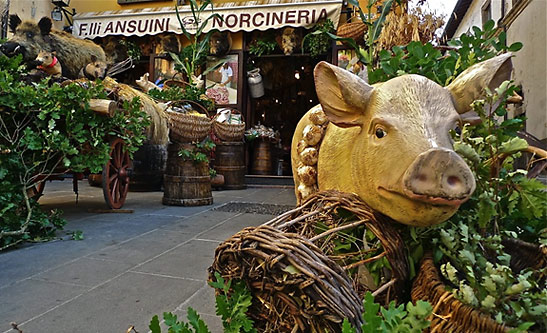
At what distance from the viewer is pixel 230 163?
638cm

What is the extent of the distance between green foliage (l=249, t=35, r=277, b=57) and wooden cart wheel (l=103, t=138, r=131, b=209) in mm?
4563

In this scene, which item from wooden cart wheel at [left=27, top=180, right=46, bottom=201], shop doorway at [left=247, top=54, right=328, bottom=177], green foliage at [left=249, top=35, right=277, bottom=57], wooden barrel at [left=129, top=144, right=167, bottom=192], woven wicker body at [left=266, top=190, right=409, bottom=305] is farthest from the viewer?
green foliage at [left=249, top=35, right=277, bottom=57]

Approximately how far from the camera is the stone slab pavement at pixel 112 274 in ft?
4.82

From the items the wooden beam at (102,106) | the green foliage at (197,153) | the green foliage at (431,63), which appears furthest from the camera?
the green foliage at (197,153)

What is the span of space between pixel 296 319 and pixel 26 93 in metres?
2.68

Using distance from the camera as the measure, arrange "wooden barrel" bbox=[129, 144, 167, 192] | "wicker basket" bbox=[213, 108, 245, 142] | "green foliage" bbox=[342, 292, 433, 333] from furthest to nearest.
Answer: "wicker basket" bbox=[213, 108, 245, 142] → "wooden barrel" bbox=[129, 144, 167, 192] → "green foliage" bbox=[342, 292, 433, 333]

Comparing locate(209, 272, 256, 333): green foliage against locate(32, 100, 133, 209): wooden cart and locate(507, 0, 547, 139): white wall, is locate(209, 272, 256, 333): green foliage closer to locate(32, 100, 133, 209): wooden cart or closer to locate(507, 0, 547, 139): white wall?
locate(32, 100, 133, 209): wooden cart

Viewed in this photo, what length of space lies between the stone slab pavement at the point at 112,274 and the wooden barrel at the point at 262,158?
3919mm

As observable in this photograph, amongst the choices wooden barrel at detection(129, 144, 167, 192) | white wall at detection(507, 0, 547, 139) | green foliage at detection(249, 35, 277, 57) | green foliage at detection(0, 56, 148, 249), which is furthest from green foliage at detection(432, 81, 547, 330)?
white wall at detection(507, 0, 547, 139)

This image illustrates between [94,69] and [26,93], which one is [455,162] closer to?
[26,93]

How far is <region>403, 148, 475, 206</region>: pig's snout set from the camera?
0.76 m

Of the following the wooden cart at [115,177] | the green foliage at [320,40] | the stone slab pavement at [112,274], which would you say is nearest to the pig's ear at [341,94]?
the stone slab pavement at [112,274]

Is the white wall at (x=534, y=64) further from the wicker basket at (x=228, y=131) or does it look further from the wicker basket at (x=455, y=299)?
the wicker basket at (x=455, y=299)

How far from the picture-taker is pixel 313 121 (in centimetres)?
174
